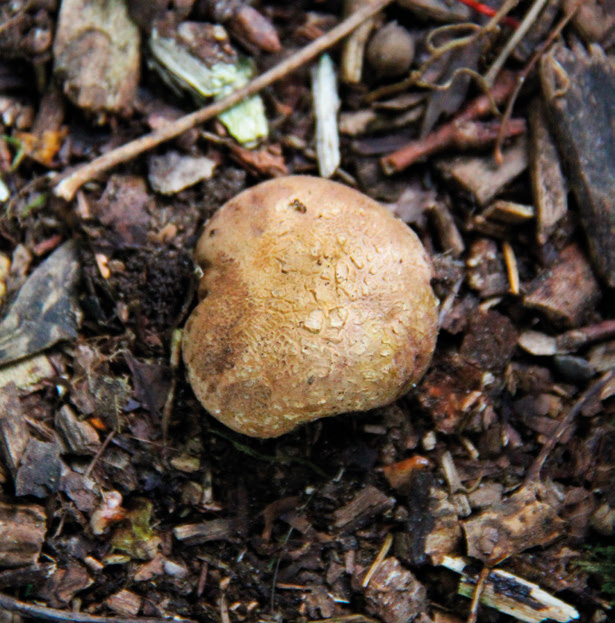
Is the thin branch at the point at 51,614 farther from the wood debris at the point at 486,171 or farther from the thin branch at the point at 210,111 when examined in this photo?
the wood debris at the point at 486,171

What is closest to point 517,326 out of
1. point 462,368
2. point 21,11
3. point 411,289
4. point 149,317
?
point 462,368

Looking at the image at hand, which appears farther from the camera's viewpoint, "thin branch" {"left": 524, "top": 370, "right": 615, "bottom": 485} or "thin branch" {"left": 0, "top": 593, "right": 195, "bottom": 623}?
"thin branch" {"left": 524, "top": 370, "right": 615, "bottom": 485}

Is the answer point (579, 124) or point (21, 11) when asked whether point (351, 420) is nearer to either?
point (579, 124)

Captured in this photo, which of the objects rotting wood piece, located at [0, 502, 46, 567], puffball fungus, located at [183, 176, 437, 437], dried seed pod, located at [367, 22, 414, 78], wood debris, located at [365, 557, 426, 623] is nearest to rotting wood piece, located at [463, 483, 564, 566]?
wood debris, located at [365, 557, 426, 623]

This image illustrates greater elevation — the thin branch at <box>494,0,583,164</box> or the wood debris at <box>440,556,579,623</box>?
the thin branch at <box>494,0,583,164</box>

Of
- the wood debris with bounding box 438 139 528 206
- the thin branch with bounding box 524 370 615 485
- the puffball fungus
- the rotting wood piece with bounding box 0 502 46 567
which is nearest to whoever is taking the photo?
the puffball fungus

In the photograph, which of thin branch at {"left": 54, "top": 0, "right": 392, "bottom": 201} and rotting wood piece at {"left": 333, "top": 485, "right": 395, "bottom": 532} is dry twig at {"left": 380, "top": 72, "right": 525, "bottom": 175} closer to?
thin branch at {"left": 54, "top": 0, "right": 392, "bottom": 201}

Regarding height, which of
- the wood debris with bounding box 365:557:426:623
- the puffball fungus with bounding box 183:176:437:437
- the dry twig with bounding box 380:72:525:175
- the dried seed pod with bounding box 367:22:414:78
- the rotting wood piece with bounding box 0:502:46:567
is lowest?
the wood debris with bounding box 365:557:426:623
